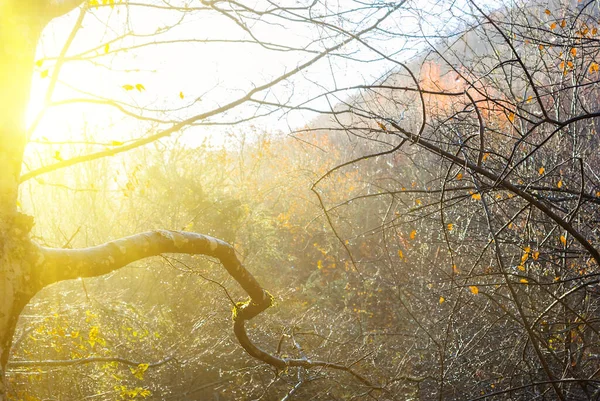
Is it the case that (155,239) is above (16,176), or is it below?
below

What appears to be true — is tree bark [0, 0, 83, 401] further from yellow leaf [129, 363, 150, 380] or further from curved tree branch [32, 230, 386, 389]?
yellow leaf [129, 363, 150, 380]

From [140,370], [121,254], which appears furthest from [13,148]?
[140,370]

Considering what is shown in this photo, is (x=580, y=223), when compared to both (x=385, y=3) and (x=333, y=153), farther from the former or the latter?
(x=333, y=153)

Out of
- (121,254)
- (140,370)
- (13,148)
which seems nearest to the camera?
(13,148)

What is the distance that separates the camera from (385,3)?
2840mm

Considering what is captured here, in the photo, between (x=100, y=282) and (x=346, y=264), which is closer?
(x=100, y=282)

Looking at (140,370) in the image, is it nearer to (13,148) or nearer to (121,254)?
(121,254)

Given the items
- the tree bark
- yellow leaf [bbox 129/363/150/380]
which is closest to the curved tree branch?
the tree bark

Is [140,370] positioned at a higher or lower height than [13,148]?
lower

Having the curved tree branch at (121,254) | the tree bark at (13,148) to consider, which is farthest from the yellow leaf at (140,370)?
the tree bark at (13,148)

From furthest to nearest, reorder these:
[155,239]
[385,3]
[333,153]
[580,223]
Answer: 1. [333,153]
2. [580,223]
3. [385,3]
4. [155,239]

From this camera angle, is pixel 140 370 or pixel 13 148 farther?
pixel 140 370

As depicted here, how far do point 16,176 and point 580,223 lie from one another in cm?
458

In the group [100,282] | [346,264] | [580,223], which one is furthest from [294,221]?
[580,223]
